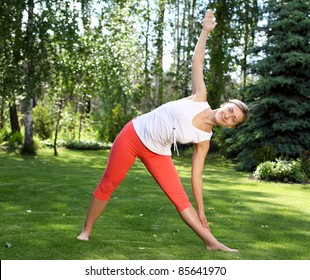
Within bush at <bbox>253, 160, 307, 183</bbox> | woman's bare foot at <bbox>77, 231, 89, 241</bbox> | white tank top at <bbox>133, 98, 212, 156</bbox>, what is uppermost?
white tank top at <bbox>133, 98, 212, 156</bbox>

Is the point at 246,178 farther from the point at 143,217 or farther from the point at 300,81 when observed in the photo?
the point at 143,217

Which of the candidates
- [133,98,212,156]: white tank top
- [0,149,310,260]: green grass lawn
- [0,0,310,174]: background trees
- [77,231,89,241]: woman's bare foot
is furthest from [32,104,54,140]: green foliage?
[133,98,212,156]: white tank top

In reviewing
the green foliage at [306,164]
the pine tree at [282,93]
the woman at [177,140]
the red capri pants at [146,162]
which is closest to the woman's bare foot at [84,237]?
the woman at [177,140]

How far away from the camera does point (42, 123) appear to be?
79.8 ft

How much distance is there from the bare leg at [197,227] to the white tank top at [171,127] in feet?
1.86

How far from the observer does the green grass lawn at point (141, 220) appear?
4949mm

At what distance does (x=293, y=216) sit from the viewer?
788cm

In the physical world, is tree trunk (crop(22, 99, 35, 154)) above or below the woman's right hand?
below

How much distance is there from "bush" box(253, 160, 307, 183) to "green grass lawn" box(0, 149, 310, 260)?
383 millimetres

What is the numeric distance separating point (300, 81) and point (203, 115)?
13.5 m

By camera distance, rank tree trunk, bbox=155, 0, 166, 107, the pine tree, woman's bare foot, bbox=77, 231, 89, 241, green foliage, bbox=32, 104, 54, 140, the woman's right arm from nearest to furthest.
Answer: the woman's right arm
woman's bare foot, bbox=77, 231, 89, 241
the pine tree
green foliage, bbox=32, 104, 54, 140
tree trunk, bbox=155, 0, 166, 107

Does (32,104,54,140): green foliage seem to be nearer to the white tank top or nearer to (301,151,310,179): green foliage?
(301,151,310,179): green foliage

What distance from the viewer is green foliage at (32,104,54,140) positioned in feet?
79.5
